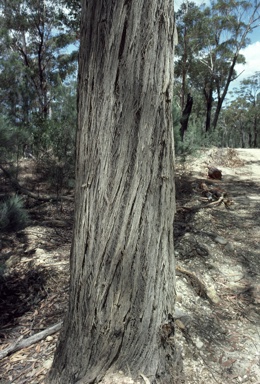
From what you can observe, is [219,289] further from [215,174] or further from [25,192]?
[215,174]

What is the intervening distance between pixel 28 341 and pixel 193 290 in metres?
1.39

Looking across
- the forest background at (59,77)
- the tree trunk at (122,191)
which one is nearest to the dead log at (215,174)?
the forest background at (59,77)

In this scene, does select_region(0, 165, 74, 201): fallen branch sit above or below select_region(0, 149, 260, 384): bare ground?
above

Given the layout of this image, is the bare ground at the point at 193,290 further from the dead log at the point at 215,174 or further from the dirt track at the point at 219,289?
the dead log at the point at 215,174

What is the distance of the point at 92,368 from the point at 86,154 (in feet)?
3.45

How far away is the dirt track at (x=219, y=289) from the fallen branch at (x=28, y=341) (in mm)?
873

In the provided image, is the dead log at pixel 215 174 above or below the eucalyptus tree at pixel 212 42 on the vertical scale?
below

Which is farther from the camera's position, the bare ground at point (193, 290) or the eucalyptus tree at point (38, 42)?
the eucalyptus tree at point (38, 42)

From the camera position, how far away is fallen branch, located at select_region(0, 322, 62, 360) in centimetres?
213

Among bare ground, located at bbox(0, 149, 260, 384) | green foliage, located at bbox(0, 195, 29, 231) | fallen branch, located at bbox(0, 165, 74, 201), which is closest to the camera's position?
bare ground, located at bbox(0, 149, 260, 384)

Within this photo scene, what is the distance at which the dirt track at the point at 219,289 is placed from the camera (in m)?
2.12

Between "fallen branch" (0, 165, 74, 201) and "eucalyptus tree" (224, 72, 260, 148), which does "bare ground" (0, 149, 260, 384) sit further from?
"eucalyptus tree" (224, 72, 260, 148)

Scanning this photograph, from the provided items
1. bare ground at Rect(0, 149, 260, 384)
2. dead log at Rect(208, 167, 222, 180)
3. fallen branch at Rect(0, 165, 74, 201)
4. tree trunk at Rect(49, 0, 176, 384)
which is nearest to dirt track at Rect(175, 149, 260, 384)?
bare ground at Rect(0, 149, 260, 384)

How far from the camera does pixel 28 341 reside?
7.29 ft
